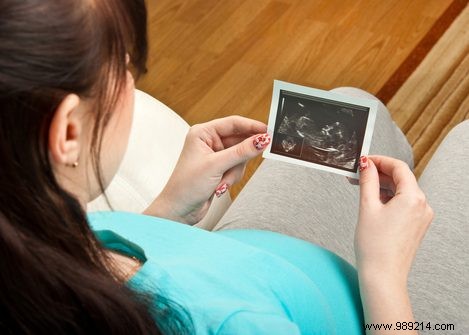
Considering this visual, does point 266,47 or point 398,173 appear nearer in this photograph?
point 398,173

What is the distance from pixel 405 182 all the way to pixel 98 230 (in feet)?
1.51

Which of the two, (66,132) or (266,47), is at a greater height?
(66,132)

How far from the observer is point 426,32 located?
2.45 meters

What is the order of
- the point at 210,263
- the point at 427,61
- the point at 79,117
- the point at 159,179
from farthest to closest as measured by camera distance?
the point at 427,61 < the point at 159,179 < the point at 210,263 < the point at 79,117

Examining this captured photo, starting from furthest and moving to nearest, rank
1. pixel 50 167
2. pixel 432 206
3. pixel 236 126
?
pixel 432 206 → pixel 236 126 → pixel 50 167

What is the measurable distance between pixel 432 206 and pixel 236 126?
0.41 m

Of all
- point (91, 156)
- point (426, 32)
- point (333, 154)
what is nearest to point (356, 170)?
point (333, 154)

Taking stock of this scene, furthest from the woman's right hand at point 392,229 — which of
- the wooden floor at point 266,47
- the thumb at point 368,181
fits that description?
the wooden floor at point 266,47

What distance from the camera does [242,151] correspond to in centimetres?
107

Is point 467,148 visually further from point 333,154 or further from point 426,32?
point 426,32

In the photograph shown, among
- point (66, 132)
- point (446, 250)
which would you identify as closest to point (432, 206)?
point (446, 250)

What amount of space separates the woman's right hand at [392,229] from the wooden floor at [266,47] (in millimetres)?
1308

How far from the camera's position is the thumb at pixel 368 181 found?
98 centimetres

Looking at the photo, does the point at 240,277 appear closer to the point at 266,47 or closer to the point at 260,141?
the point at 260,141
